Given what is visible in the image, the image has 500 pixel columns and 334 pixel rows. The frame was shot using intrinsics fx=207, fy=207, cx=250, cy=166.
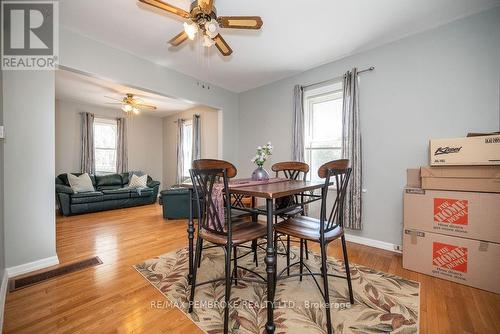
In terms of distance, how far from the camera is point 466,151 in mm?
1884

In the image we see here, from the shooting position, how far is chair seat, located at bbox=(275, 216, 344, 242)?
1.50 metres

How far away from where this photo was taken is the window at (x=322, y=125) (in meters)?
3.20

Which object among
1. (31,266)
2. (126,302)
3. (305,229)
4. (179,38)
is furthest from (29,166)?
(305,229)

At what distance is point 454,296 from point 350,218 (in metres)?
1.24

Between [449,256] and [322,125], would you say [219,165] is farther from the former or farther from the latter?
[322,125]

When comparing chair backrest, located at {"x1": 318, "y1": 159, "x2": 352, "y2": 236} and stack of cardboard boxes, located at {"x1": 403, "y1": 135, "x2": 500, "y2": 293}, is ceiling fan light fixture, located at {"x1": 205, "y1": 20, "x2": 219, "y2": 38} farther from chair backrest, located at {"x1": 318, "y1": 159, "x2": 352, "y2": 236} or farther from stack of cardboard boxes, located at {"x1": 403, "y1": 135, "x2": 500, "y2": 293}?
stack of cardboard boxes, located at {"x1": 403, "y1": 135, "x2": 500, "y2": 293}

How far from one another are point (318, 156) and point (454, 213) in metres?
1.79

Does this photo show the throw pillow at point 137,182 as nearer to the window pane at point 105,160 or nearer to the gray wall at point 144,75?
the window pane at point 105,160

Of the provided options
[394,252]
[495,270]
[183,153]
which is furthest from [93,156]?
[495,270]

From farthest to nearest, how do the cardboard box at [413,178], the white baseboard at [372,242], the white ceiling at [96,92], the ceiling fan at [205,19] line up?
the white ceiling at [96,92], the white baseboard at [372,242], the cardboard box at [413,178], the ceiling fan at [205,19]

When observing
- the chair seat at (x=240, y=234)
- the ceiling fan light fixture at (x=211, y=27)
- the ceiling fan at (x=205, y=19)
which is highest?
the ceiling fan at (x=205, y=19)

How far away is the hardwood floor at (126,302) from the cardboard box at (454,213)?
48cm

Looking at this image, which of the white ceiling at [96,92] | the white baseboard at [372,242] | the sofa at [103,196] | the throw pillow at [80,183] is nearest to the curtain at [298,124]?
the white baseboard at [372,242]

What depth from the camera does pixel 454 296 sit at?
1.72 metres
